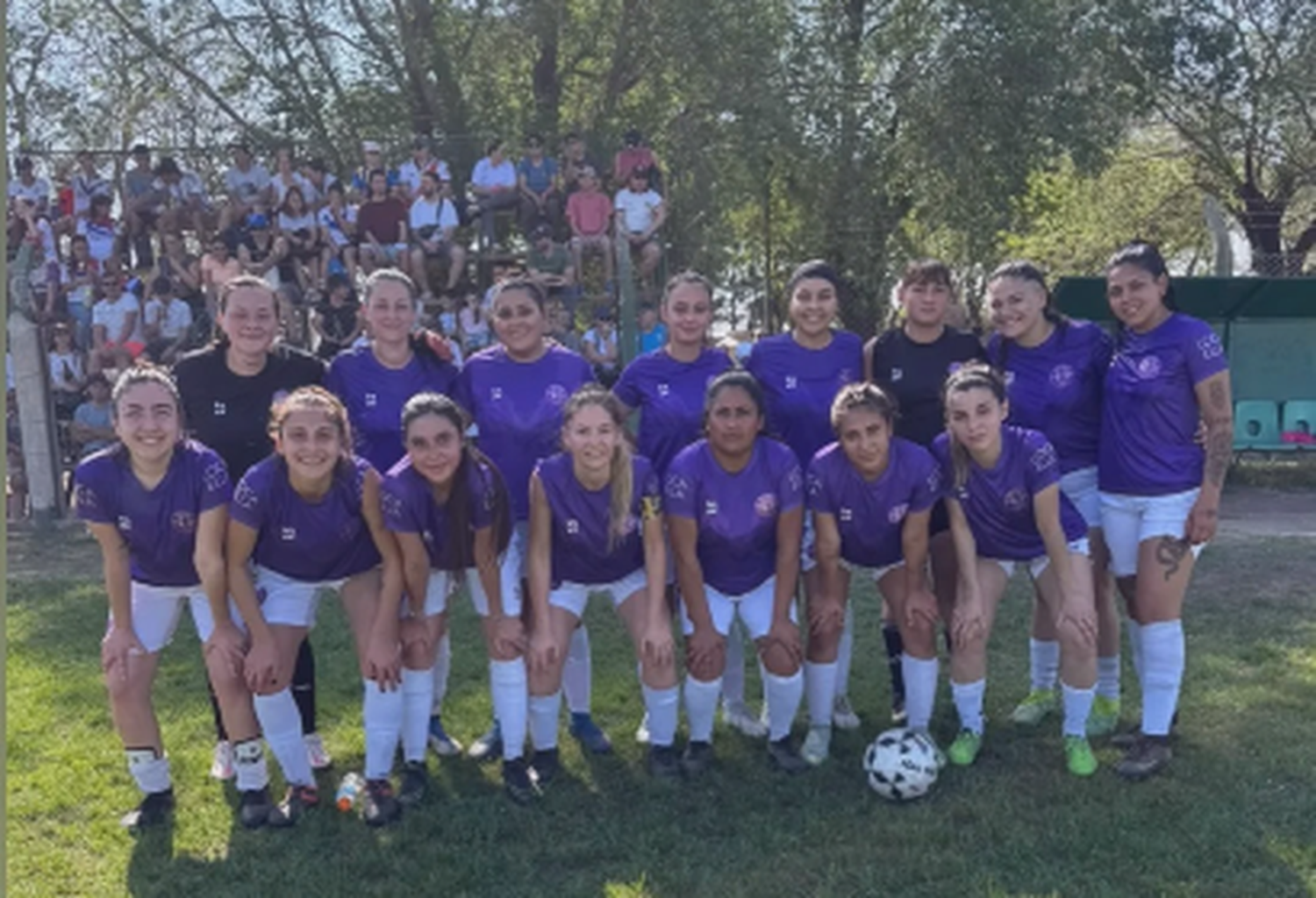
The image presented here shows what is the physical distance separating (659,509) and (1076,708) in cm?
180

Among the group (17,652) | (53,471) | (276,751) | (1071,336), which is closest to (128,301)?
(53,471)

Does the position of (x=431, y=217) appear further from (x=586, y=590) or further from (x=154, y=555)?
(x=154, y=555)

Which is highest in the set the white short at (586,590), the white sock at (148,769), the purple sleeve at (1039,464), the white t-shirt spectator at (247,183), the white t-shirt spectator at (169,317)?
the white t-shirt spectator at (247,183)

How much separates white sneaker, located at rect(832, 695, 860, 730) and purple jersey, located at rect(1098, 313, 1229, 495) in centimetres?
154

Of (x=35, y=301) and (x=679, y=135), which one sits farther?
(x=679, y=135)

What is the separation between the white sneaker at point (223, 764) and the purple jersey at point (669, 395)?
2.10 metres

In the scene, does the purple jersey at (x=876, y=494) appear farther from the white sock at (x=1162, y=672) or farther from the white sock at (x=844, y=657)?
the white sock at (x=1162, y=672)

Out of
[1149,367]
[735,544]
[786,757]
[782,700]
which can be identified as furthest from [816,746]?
[1149,367]

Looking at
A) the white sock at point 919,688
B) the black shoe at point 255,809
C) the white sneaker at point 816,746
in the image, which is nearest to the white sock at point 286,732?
the black shoe at point 255,809

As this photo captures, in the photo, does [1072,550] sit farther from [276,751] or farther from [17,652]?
[17,652]

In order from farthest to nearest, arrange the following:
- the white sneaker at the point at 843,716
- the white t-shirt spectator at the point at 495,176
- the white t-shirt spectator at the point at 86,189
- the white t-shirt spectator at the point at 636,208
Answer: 1. the white t-shirt spectator at the point at 495,176
2. the white t-shirt spectator at the point at 86,189
3. the white t-shirt spectator at the point at 636,208
4. the white sneaker at the point at 843,716

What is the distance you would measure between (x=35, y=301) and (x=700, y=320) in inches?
393

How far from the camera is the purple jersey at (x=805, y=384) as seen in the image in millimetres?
5234

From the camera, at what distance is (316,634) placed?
286 inches
